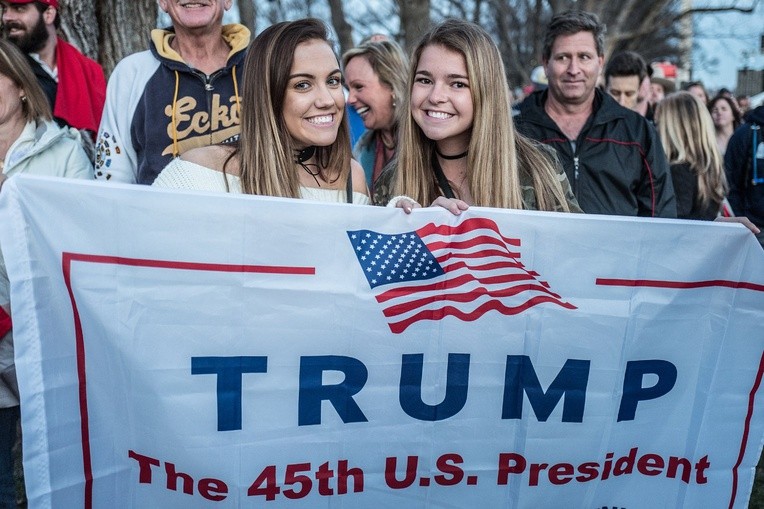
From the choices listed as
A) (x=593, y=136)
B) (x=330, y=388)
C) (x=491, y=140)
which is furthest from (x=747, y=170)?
(x=330, y=388)

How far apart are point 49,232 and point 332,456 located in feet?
3.59

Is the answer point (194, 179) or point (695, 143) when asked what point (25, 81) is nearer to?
point (194, 179)

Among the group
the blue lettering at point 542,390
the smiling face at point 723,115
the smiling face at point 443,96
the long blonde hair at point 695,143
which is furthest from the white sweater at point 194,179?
the smiling face at point 723,115

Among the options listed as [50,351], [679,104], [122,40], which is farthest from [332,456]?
[679,104]

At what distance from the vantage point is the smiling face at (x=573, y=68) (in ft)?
15.0

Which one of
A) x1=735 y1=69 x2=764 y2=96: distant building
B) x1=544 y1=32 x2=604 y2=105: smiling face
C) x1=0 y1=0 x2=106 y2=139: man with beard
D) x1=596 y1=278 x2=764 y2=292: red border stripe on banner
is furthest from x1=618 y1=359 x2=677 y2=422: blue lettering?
x1=735 y1=69 x2=764 y2=96: distant building

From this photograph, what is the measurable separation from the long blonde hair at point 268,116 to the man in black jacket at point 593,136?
5.99 ft

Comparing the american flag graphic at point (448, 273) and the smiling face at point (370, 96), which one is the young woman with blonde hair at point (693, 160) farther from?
the american flag graphic at point (448, 273)

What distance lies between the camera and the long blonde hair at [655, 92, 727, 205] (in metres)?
5.86

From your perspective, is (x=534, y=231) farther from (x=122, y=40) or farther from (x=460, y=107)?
(x=122, y=40)

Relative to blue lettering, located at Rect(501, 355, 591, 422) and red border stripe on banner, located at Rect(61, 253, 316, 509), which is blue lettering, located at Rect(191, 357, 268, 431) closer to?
red border stripe on banner, located at Rect(61, 253, 316, 509)

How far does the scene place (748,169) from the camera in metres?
6.79

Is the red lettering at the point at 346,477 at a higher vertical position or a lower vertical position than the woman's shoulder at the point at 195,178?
lower

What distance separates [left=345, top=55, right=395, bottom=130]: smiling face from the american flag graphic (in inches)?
98.1
